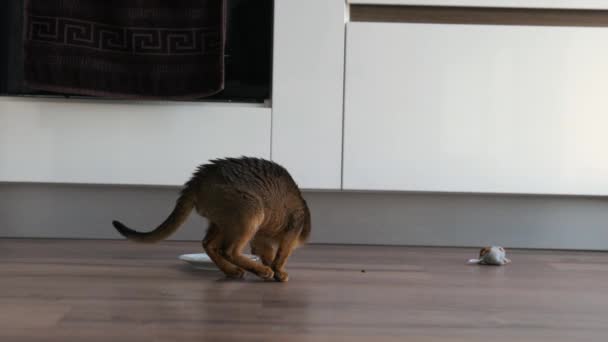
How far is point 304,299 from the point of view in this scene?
171 centimetres

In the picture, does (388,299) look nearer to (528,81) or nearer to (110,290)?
(110,290)

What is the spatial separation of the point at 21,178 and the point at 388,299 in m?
1.34

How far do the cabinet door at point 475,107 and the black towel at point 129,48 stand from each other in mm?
443

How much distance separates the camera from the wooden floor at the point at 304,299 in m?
1.41

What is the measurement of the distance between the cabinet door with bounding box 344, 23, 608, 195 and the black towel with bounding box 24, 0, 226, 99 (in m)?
0.44

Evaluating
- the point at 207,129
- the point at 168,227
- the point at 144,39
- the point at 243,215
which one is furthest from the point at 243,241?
the point at 144,39

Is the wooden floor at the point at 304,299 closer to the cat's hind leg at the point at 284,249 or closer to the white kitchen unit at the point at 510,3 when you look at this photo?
the cat's hind leg at the point at 284,249

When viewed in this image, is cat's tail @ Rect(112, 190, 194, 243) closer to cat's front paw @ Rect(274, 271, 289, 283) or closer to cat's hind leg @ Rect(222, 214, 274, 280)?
cat's hind leg @ Rect(222, 214, 274, 280)

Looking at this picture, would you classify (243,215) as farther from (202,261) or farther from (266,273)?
(202,261)

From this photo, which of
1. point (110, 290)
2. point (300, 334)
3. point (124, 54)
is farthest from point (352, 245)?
point (300, 334)

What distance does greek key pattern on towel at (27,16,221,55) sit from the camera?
2.49 metres

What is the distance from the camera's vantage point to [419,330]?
1447mm

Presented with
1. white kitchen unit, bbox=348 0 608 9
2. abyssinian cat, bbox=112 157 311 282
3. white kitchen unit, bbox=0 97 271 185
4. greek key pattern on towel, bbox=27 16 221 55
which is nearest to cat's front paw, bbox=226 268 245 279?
abyssinian cat, bbox=112 157 311 282

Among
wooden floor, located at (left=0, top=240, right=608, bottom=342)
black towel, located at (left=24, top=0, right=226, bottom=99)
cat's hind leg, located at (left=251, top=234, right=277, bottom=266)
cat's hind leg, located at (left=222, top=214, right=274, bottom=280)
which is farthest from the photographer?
black towel, located at (left=24, top=0, right=226, bottom=99)
